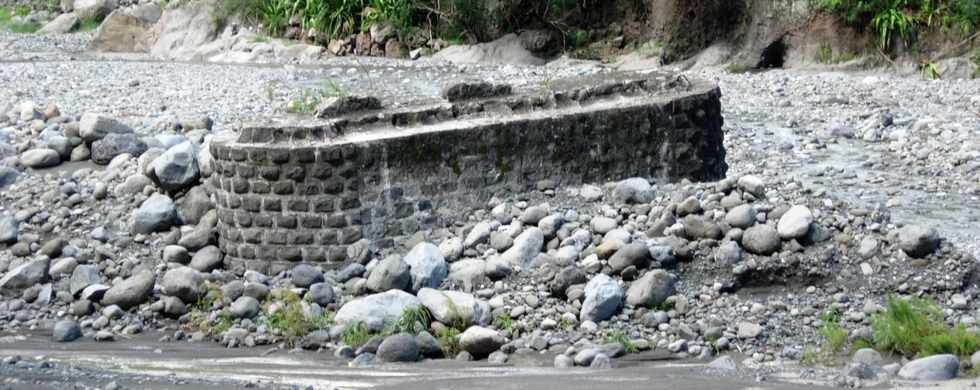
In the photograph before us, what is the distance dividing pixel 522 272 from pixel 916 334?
2282mm

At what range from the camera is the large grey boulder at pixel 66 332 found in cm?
721

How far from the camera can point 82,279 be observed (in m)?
7.97

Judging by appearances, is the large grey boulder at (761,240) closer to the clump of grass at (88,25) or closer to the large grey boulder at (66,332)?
the large grey boulder at (66,332)

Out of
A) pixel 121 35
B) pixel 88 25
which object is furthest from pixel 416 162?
pixel 88 25

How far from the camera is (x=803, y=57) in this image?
17.0 meters

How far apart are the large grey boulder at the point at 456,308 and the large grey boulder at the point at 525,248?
547mm

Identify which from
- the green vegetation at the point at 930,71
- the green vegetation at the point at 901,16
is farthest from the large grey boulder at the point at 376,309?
the green vegetation at the point at 901,16

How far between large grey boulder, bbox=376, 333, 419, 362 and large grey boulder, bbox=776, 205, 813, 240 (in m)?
2.29

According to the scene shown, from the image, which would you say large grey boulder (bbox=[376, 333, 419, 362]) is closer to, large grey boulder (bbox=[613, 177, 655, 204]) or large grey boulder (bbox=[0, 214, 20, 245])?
large grey boulder (bbox=[613, 177, 655, 204])

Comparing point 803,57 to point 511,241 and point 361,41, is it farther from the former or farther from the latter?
point 511,241

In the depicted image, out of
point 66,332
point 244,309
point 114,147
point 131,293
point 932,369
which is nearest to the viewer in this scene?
point 932,369

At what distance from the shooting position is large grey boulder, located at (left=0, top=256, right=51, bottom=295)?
26.4ft

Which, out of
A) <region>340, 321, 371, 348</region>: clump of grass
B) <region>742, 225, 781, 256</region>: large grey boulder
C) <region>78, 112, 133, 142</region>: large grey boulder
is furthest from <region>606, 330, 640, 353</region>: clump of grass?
<region>78, 112, 133, 142</region>: large grey boulder

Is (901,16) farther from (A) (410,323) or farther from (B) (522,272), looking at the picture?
(A) (410,323)
